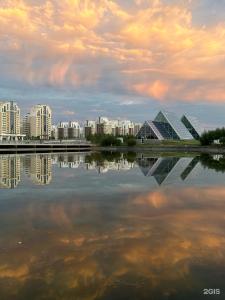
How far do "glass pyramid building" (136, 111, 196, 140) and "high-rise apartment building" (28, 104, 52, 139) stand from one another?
39.6 meters

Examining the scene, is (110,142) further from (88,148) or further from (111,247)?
(111,247)

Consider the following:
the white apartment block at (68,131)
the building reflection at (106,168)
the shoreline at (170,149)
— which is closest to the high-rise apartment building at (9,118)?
the white apartment block at (68,131)

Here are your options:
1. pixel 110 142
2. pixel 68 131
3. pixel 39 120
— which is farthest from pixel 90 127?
pixel 110 142

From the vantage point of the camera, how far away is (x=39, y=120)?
123 meters

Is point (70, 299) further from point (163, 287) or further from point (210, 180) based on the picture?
point (210, 180)

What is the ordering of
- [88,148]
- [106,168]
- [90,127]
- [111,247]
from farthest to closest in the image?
[90,127], [88,148], [106,168], [111,247]

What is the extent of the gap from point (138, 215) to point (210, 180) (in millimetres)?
9595

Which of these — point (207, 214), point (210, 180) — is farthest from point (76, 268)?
point (210, 180)

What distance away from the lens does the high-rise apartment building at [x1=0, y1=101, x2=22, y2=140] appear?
10634 centimetres

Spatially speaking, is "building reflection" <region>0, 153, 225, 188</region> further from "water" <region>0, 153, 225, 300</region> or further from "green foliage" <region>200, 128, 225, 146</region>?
"green foliage" <region>200, 128, 225, 146</region>

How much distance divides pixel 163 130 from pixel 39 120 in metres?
46.7

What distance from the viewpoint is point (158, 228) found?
27.9ft

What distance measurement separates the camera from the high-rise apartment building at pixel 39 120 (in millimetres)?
121375

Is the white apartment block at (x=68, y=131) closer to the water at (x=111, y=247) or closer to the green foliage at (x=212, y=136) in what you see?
the green foliage at (x=212, y=136)
